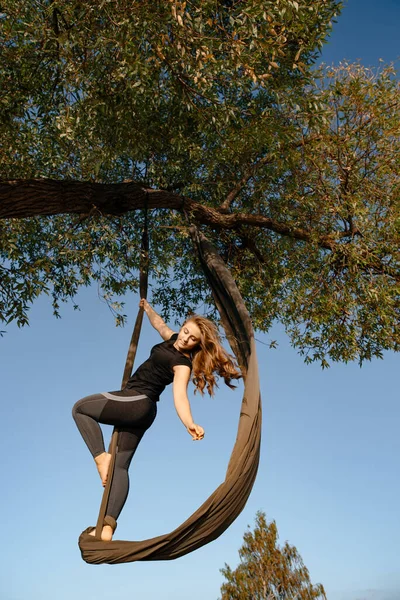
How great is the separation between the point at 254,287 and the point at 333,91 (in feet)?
12.8

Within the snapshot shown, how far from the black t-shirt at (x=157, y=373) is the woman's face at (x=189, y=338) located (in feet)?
0.25

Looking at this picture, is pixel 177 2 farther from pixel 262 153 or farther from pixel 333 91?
pixel 262 153

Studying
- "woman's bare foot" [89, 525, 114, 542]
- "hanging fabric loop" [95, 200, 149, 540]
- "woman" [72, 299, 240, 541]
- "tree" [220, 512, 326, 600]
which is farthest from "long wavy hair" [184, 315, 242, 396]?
"tree" [220, 512, 326, 600]

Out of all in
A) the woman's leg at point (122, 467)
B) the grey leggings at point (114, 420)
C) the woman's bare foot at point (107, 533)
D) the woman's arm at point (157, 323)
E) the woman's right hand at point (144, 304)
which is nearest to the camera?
the woman's bare foot at point (107, 533)

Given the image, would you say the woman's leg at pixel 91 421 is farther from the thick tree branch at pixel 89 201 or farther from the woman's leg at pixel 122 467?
the thick tree branch at pixel 89 201

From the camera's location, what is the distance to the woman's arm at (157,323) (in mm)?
6594

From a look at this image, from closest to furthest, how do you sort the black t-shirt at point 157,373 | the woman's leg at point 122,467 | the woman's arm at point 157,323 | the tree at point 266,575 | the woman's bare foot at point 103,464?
the woman's leg at point 122,467 → the woman's bare foot at point 103,464 → the black t-shirt at point 157,373 → the woman's arm at point 157,323 → the tree at point 266,575

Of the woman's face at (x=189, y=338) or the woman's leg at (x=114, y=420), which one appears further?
the woman's face at (x=189, y=338)

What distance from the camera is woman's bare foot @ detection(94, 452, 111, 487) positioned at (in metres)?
5.28

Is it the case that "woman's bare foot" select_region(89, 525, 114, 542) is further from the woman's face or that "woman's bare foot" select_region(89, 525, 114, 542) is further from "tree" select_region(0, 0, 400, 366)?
"tree" select_region(0, 0, 400, 366)

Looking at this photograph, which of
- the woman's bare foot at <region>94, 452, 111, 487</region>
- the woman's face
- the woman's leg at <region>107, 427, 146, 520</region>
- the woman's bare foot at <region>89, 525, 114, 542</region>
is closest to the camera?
the woman's bare foot at <region>89, 525, 114, 542</region>

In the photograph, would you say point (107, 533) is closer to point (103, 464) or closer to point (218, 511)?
point (103, 464)

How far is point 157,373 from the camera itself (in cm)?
573

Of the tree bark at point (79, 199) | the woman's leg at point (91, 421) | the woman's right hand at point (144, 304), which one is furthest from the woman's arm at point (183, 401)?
the tree bark at point (79, 199)
